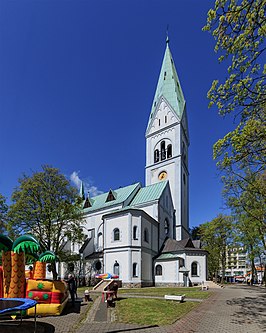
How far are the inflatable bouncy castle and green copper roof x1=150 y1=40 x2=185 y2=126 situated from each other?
41.0 meters

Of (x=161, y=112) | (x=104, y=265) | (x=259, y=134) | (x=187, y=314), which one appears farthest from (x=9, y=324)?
(x=161, y=112)

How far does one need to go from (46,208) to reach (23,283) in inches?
844

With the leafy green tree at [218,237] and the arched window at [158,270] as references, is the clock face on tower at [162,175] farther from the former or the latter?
the arched window at [158,270]

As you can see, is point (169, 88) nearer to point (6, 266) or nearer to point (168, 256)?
point (168, 256)

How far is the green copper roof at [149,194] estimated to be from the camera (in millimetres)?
Answer: 40981

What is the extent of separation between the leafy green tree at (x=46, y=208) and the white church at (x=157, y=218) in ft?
17.6

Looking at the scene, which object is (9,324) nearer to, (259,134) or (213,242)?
(259,134)

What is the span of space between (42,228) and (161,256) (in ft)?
48.5

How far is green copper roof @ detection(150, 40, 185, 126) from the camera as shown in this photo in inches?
1997

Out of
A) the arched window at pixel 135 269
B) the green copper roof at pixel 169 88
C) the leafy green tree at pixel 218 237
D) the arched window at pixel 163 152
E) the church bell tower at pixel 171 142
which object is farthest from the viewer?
the leafy green tree at pixel 218 237

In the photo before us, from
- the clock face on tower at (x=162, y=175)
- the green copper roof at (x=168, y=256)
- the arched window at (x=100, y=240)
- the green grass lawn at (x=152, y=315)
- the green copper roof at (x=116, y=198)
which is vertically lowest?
the green copper roof at (x=168, y=256)

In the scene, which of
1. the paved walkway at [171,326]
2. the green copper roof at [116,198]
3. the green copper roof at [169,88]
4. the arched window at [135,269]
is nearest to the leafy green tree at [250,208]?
the paved walkway at [171,326]

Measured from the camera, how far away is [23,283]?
1163cm

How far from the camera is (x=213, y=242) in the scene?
174ft
